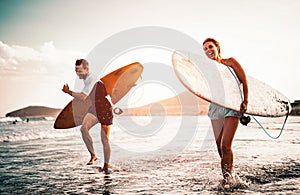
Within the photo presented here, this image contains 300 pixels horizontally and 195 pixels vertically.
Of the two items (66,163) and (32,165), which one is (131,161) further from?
(32,165)

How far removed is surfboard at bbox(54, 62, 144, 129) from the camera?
7.05m

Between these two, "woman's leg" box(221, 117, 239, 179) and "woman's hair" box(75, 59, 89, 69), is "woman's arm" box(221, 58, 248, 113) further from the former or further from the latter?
"woman's hair" box(75, 59, 89, 69)

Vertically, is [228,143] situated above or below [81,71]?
below

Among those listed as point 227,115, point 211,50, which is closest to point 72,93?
point 211,50

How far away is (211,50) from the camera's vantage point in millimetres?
3973

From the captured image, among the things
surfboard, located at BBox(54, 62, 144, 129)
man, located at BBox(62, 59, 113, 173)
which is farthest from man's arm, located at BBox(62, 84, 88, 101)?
surfboard, located at BBox(54, 62, 144, 129)

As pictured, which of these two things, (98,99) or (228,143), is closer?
(228,143)

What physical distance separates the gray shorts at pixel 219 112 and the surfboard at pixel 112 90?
3.48 metres

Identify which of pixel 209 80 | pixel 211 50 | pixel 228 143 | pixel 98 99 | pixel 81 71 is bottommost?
pixel 228 143

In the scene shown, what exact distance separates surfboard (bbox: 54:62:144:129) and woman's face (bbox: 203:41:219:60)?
3.43m

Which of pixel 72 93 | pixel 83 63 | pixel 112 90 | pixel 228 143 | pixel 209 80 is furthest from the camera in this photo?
pixel 112 90

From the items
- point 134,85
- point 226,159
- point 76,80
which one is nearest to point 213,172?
point 226,159

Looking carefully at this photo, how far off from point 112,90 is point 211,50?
375cm

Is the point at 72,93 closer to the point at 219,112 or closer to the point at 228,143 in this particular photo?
the point at 219,112
